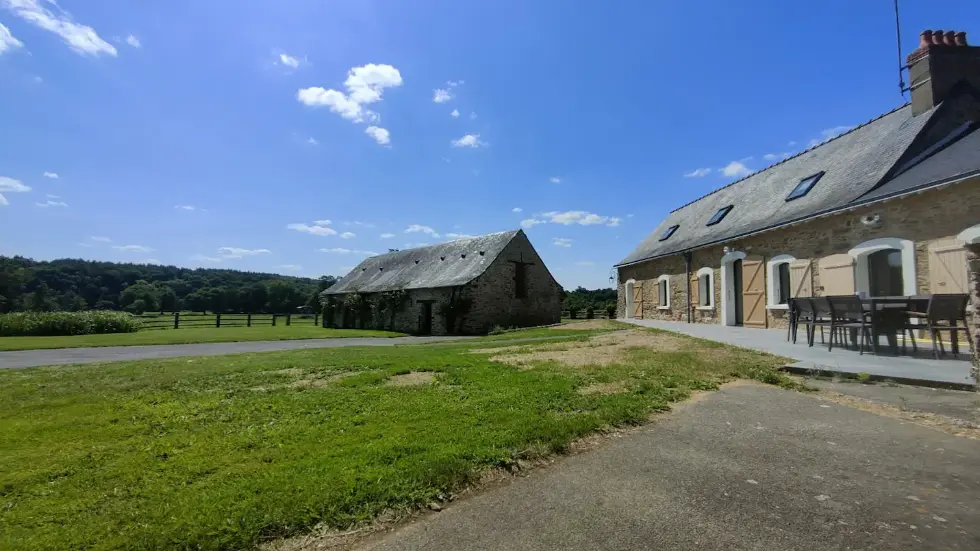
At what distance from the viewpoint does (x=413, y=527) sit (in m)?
2.43

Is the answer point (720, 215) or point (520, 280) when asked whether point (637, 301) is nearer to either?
point (720, 215)

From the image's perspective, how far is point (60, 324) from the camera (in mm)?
22656

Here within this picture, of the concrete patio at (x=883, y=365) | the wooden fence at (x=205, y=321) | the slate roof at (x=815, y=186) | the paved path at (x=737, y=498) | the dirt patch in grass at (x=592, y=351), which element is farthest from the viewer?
the wooden fence at (x=205, y=321)

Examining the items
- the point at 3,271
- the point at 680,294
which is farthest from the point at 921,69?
the point at 3,271

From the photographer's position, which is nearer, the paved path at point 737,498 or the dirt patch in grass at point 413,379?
the paved path at point 737,498

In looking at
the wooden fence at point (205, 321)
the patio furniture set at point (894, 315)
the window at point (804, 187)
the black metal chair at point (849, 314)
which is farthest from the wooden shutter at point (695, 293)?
the wooden fence at point (205, 321)

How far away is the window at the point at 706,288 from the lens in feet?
52.8

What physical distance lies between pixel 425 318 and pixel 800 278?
61.3ft

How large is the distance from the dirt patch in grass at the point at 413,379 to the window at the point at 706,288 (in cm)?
1276

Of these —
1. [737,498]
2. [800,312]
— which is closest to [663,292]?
[800,312]

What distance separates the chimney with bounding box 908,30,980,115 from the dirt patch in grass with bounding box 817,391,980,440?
1198 cm

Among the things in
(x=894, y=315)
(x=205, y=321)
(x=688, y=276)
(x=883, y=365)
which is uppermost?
(x=688, y=276)

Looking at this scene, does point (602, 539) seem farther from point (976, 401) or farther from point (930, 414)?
point (976, 401)

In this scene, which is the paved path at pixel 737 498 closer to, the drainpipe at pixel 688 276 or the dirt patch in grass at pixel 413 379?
the dirt patch in grass at pixel 413 379
